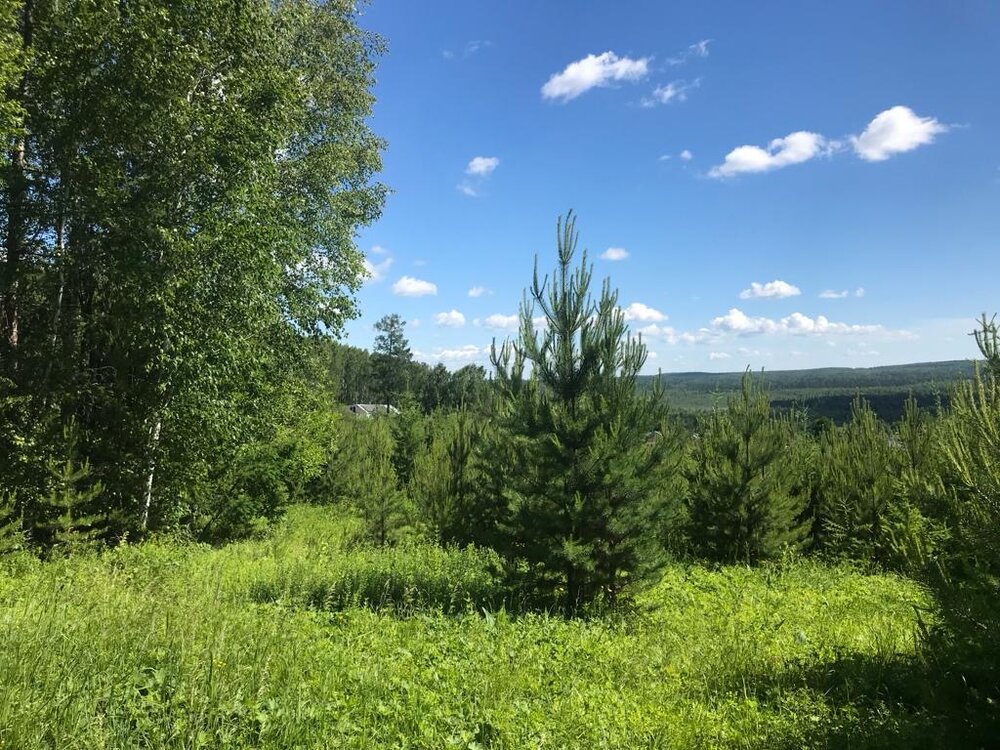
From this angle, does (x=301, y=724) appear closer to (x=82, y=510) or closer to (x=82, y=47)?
(x=82, y=510)

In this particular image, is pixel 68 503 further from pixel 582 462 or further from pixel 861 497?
pixel 861 497

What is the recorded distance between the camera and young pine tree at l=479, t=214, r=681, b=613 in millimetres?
6637

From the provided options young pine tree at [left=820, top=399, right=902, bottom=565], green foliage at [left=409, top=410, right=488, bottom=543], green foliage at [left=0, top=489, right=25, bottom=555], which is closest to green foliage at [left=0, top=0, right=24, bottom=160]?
green foliage at [left=0, top=489, right=25, bottom=555]

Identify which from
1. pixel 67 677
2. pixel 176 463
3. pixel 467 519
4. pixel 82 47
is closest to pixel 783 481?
pixel 467 519

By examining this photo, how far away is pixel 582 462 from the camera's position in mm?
6711

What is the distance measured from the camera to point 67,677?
11.8ft

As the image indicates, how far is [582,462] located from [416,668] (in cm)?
304

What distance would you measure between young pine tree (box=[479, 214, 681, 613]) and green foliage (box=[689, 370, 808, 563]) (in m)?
4.18

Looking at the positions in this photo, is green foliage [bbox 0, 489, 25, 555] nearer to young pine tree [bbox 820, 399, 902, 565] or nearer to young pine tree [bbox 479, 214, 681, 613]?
young pine tree [bbox 479, 214, 681, 613]

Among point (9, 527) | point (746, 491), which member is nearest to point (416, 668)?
point (9, 527)

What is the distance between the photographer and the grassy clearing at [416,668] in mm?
3516

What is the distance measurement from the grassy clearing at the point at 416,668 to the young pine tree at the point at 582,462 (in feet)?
2.39

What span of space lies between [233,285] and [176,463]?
391 cm

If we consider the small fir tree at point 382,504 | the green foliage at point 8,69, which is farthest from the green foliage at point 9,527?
the small fir tree at point 382,504
